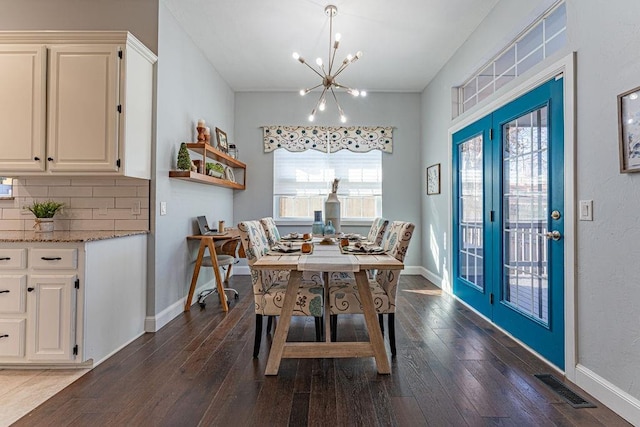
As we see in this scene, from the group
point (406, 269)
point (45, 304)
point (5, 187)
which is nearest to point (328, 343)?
point (45, 304)

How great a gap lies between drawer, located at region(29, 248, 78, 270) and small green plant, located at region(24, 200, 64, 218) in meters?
0.58

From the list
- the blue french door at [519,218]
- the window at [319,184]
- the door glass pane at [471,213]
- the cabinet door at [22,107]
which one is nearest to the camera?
the blue french door at [519,218]

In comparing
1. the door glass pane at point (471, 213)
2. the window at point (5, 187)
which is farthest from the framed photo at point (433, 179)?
the window at point (5, 187)

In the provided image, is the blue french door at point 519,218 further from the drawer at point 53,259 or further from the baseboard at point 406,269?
the drawer at point 53,259

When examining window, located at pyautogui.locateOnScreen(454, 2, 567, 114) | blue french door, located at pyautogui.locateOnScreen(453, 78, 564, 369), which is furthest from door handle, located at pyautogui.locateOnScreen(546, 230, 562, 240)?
window, located at pyautogui.locateOnScreen(454, 2, 567, 114)

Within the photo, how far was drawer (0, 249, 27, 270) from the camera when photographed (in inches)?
89.7

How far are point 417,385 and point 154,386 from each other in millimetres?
1606

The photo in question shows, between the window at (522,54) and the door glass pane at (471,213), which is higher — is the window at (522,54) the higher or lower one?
the higher one

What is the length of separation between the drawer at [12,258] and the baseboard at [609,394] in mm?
3629

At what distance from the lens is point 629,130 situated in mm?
1746

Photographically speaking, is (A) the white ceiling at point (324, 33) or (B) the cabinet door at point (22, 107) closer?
(B) the cabinet door at point (22, 107)

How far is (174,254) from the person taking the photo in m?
3.42

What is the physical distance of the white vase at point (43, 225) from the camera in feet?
8.91

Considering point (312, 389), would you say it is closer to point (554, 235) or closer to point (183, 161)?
A: point (554, 235)
